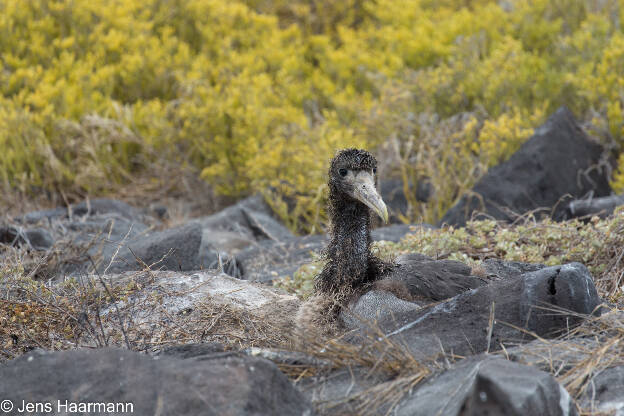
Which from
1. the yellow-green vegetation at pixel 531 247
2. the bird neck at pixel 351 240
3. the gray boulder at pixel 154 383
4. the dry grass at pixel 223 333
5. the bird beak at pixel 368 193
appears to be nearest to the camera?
the gray boulder at pixel 154 383

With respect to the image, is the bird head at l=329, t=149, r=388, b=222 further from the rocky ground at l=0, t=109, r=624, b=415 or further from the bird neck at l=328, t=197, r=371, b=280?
the rocky ground at l=0, t=109, r=624, b=415

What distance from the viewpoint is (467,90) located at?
9.61m

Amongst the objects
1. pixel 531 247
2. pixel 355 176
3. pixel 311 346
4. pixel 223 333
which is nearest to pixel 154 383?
pixel 311 346

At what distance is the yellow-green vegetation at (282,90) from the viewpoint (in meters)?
8.55

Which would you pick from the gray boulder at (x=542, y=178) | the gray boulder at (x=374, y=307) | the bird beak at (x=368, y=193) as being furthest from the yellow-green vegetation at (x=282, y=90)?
the gray boulder at (x=374, y=307)

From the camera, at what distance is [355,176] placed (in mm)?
3980

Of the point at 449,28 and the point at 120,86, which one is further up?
the point at 449,28

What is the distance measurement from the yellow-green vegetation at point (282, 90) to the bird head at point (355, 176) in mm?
3439

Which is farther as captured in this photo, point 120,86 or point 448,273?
point 120,86

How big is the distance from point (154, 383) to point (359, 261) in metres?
1.61

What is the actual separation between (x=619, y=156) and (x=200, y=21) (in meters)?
6.86

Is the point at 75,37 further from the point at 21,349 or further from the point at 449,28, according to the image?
the point at 21,349

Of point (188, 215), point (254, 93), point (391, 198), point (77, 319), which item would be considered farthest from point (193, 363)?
point (254, 93)

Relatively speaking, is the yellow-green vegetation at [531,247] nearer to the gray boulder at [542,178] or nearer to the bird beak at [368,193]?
the bird beak at [368,193]
